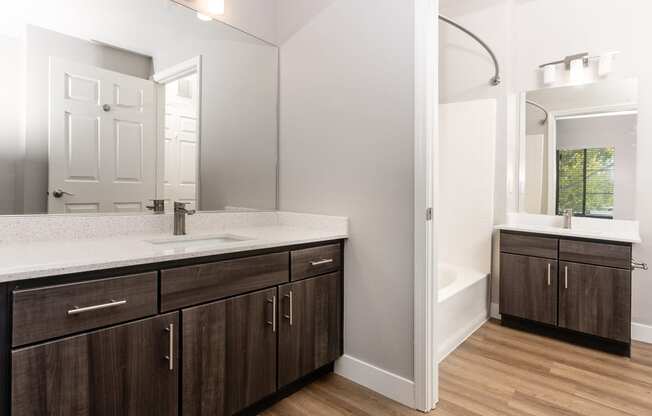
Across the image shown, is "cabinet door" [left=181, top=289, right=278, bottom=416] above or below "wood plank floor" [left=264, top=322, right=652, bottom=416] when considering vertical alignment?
above

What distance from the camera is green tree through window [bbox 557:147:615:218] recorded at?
8.52 ft

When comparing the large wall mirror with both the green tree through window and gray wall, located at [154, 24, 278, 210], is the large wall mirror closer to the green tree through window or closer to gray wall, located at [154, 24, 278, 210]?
gray wall, located at [154, 24, 278, 210]

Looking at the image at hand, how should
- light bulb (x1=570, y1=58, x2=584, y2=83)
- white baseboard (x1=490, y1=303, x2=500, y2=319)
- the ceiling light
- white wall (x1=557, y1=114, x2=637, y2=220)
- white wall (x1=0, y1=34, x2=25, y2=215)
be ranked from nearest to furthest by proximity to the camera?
white wall (x1=0, y1=34, x2=25, y2=215), the ceiling light, white wall (x1=557, y1=114, x2=637, y2=220), light bulb (x1=570, y1=58, x2=584, y2=83), white baseboard (x1=490, y1=303, x2=500, y2=319)

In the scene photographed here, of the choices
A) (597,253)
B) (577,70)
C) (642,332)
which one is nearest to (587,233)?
(597,253)

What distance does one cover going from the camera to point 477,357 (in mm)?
2254

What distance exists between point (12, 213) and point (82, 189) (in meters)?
0.26

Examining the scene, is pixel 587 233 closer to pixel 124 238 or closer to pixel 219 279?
pixel 219 279

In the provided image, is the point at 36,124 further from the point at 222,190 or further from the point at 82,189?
the point at 222,190

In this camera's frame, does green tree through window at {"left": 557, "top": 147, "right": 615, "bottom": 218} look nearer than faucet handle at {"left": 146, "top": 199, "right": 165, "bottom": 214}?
No

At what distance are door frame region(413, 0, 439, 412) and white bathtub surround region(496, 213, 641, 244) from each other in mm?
1353

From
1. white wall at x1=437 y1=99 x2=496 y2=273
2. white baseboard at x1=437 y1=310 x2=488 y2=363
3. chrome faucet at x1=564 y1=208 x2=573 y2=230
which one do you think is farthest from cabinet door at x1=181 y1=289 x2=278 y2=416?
chrome faucet at x1=564 y1=208 x2=573 y2=230

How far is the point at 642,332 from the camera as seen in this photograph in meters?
2.48

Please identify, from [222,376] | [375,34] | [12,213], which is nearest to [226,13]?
[375,34]

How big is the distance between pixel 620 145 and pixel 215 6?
2.87m
